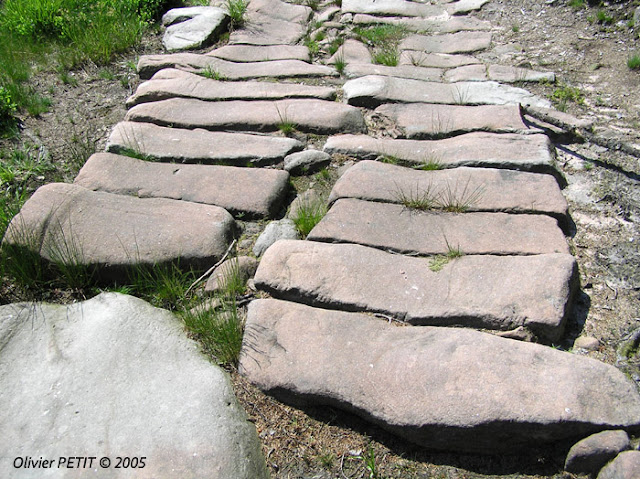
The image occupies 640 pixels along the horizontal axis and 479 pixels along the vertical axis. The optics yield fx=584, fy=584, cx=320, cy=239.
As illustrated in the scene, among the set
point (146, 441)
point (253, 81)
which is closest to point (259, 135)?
point (253, 81)

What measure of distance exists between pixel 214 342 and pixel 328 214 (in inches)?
29.5

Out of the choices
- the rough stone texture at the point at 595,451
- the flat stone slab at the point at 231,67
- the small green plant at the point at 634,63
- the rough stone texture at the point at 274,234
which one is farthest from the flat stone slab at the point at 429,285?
the small green plant at the point at 634,63

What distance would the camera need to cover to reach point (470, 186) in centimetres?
245

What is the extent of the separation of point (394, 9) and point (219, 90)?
1.96 metres

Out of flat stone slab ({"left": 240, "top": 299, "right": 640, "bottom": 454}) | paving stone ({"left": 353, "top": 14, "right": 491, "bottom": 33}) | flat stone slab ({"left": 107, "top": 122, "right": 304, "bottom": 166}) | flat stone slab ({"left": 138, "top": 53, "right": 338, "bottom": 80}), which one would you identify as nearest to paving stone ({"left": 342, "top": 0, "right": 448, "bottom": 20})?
paving stone ({"left": 353, "top": 14, "right": 491, "bottom": 33})

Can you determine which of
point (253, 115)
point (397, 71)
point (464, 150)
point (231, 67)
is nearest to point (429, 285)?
point (464, 150)

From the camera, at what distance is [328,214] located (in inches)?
91.6

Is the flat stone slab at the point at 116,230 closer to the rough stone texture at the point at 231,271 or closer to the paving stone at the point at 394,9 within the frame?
the rough stone texture at the point at 231,271

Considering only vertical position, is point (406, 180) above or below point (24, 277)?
below

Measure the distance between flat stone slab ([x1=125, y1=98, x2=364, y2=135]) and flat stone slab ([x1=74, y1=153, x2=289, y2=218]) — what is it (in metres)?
0.42

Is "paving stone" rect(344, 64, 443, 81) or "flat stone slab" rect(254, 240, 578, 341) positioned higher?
"flat stone slab" rect(254, 240, 578, 341)

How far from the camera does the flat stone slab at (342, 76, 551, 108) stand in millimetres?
3188

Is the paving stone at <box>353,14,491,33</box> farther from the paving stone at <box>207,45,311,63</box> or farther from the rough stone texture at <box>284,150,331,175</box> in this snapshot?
the rough stone texture at <box>284,150,331,175</box>

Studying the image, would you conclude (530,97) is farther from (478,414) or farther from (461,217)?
(478,414)
